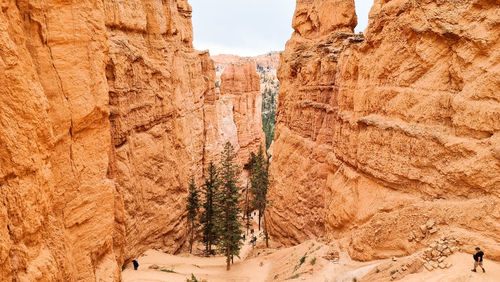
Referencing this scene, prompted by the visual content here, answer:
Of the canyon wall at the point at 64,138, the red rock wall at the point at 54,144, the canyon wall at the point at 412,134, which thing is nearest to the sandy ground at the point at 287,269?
the canyon wall at the point at 412,134

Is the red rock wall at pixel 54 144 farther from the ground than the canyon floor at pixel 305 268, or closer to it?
farther from the ground

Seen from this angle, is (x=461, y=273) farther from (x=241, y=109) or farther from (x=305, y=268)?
Answer: (x=241, y=109)

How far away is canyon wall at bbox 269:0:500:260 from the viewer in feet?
34.5

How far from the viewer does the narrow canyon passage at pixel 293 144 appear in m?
7.72

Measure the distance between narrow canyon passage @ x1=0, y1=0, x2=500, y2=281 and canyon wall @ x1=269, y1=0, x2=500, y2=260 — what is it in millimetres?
63

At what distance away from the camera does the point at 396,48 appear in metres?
13.9

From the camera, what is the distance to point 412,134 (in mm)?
12500

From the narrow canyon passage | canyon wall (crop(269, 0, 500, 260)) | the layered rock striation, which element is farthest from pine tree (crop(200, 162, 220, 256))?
the layered rock striation

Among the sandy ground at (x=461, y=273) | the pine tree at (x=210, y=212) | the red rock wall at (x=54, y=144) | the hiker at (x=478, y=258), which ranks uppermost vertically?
the red rock wall at (x=54, y=144)

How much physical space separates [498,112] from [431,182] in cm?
327

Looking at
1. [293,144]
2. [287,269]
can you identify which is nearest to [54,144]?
[287,269]

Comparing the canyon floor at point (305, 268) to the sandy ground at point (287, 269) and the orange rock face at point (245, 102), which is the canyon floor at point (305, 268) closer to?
the sandy ground at point (287, 269)

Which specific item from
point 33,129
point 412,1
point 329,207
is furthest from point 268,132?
point 33,129

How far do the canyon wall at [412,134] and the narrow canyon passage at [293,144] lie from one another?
0.21 feet
